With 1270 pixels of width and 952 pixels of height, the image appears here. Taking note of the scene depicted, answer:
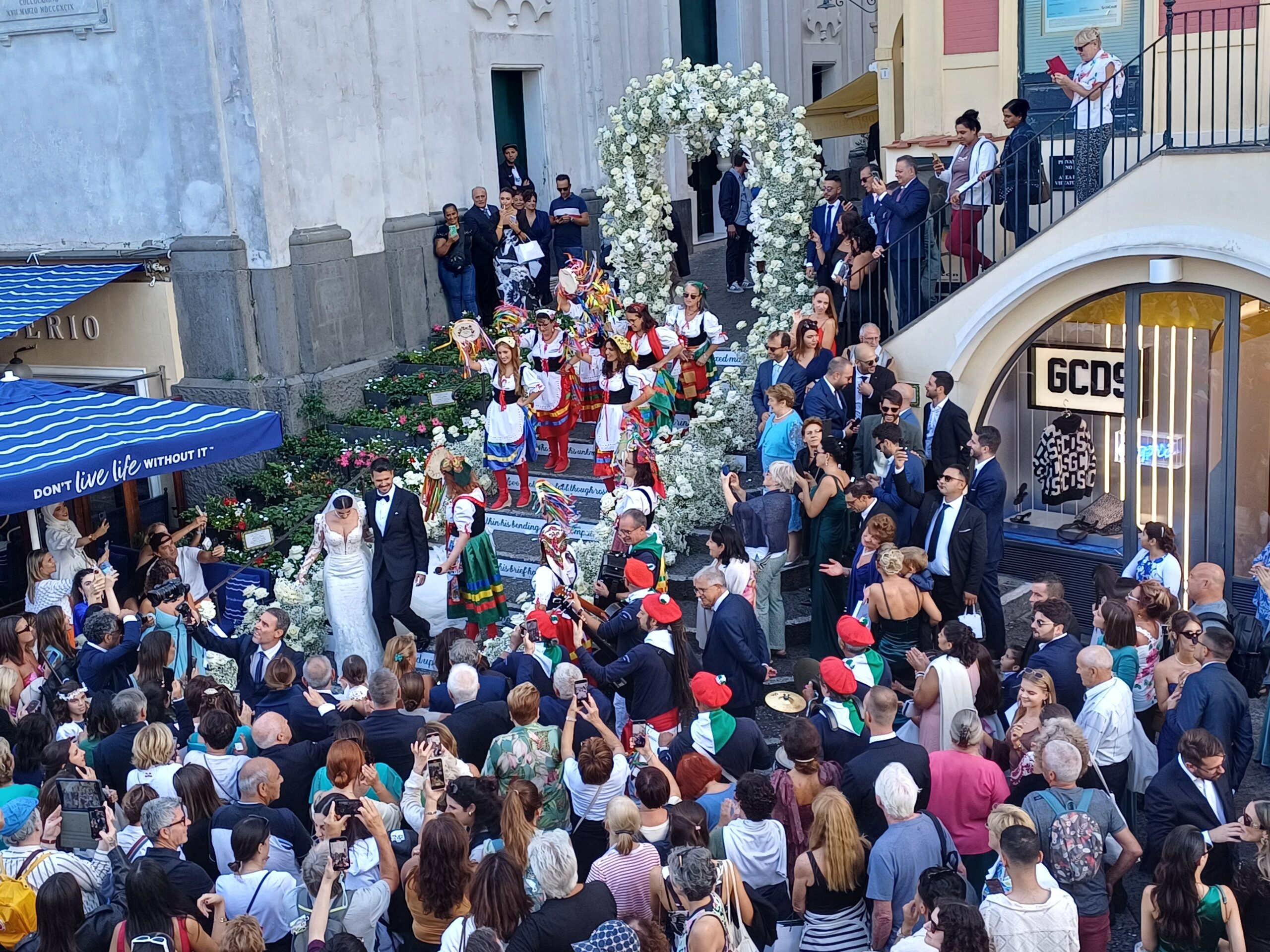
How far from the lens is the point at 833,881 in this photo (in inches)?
225

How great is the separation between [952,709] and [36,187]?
1305 centimetres

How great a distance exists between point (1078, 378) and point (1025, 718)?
5860mm

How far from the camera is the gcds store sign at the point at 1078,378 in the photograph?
1153 cm

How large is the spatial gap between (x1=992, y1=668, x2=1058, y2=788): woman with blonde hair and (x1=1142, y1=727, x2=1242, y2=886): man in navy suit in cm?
59

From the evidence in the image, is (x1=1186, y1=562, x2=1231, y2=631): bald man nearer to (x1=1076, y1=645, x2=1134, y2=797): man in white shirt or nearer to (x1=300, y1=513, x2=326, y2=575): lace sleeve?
(x1=1076, y1=645, x2=1134, y2=797): man in white shirt

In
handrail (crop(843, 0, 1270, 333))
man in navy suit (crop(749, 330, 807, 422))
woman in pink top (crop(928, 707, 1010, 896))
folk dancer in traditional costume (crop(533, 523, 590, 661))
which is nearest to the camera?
woman in pink top (crop(928, 707, 1010, 896))

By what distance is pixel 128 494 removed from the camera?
13.4 meters

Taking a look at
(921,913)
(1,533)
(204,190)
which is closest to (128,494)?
(1,533)

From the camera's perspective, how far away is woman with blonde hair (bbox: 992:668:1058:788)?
6496mm

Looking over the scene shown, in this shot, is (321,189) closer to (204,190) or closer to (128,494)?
(204,190)

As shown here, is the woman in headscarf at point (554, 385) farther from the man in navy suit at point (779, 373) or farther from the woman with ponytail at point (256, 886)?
the woman with ponytail at point (256, 886)

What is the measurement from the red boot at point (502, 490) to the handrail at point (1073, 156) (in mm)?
3687

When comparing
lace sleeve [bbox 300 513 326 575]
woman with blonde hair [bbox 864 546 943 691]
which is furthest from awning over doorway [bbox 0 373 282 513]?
woman with blonde hair [bbox 864 546 943 691]

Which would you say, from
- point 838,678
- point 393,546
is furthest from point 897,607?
point 393,546
